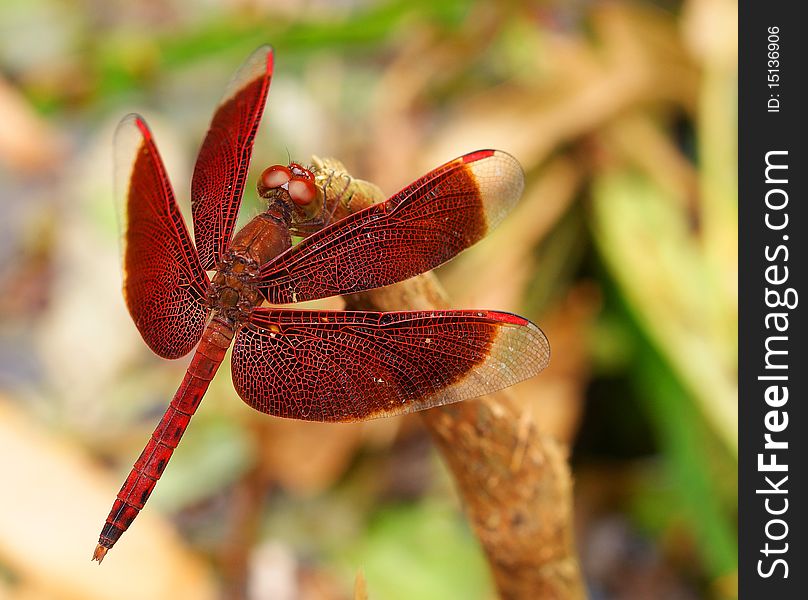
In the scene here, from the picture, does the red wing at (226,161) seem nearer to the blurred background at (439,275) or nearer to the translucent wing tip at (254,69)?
the translucent wing tip at (254,69)

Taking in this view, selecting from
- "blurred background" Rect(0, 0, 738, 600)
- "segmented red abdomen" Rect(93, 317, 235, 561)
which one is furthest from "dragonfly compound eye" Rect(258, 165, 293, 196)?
"blurred background" Rect(0, 0, 738, 600)

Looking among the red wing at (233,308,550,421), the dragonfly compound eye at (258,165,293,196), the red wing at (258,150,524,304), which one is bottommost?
the red wing at (233,308,550,421)

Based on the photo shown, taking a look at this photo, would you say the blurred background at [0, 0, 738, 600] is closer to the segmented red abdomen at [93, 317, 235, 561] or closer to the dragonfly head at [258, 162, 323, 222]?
the segmented red abdomen at [93, 317, 235, 561]

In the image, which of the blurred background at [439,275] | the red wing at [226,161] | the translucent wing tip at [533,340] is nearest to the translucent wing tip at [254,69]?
the red wing at [226,161]

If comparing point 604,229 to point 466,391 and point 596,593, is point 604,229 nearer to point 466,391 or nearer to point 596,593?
point 596,593

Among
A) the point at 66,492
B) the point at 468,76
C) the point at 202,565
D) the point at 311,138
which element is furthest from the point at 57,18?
the point at 202,565

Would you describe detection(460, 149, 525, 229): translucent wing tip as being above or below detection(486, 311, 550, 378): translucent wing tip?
above
